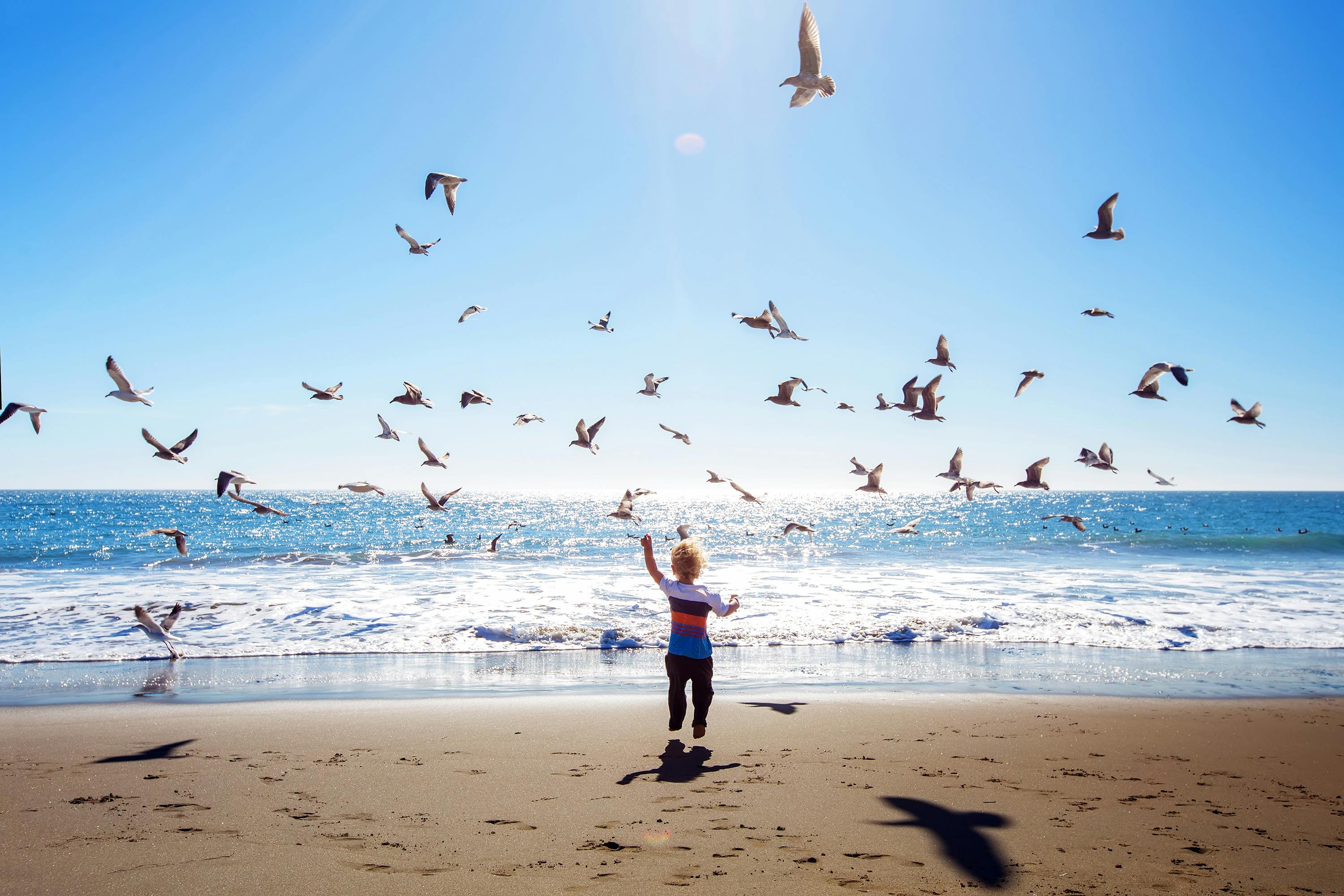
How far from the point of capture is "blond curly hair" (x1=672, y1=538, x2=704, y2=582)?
659 cm

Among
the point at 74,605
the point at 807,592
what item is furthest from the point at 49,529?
the point at 807,592

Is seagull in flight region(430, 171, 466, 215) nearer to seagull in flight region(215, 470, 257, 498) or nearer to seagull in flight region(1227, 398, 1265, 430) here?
seagull in flight region(215, 470, 257, 498)

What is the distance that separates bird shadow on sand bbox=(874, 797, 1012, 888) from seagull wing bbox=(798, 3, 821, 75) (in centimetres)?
769

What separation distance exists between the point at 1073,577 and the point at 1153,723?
1839 cm

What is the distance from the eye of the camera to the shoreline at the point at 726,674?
31.3 ft

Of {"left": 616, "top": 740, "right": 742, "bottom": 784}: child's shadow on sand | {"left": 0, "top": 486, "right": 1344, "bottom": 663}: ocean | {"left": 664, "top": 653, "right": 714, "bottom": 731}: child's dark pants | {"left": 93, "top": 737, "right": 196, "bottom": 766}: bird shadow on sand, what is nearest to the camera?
{"left": 616, "top": 740, "right": 742, "bottom": 784}: child's shadow on sand

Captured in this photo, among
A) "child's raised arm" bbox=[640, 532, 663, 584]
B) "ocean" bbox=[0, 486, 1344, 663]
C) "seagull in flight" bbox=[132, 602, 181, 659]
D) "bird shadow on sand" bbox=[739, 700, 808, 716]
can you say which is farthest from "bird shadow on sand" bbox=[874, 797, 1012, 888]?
"seagull in flight" bbox=[132, 602, 181, 659]

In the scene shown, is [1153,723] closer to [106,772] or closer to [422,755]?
[422,755]

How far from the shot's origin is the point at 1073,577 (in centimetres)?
2458

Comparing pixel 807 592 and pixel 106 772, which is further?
pixel 807 592

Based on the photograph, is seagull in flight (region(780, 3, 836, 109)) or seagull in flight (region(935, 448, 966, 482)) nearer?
seagull in flight (region(780, 3, 836, 109))

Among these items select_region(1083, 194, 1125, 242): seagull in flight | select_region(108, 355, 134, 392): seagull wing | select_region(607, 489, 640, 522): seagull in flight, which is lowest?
select_region(607, 489, 640, 522): seagull in flight

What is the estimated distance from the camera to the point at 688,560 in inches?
259

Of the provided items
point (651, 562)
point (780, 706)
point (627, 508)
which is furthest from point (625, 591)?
point (651, 562)
